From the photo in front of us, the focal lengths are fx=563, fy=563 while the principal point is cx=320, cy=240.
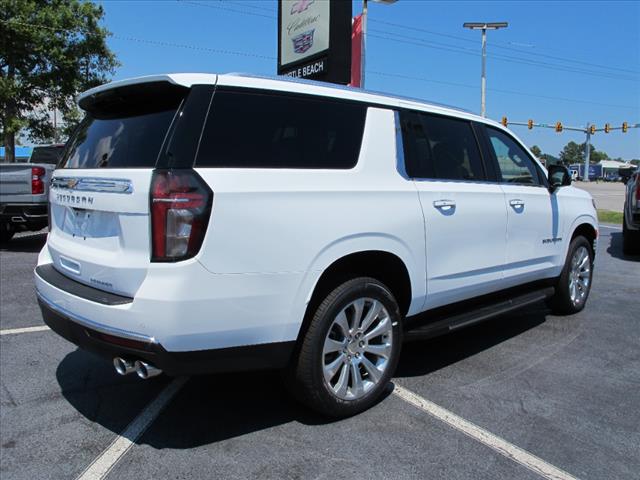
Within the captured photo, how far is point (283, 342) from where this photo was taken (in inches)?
117

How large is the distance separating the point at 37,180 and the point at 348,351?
818 centimetres

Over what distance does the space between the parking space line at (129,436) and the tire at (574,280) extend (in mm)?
3745

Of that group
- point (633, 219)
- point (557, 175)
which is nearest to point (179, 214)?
point (557, 175)

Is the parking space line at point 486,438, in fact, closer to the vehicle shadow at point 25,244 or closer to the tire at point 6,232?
the vehicle shadow at point 25,244

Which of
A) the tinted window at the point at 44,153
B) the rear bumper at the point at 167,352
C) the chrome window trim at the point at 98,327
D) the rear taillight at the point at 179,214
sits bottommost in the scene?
the rear bumper at the point at 167,352

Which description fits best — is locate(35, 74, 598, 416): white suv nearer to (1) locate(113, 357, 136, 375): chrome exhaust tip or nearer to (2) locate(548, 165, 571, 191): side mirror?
(1) locate(113, 357, 136, 375): chrome exhaust tip

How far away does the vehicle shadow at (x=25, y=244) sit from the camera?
10125 mm

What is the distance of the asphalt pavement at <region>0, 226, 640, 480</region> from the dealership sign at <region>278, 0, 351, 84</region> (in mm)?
7298

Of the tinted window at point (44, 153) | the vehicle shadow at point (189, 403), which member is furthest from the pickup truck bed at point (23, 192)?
the vehicle shadow at point (189, 403)

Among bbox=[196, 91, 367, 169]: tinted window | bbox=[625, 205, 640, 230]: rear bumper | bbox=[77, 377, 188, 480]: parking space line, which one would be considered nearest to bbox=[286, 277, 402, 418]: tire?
bbox=[196, 91, 367, 169]: tinted window

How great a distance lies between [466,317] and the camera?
13.5 feet

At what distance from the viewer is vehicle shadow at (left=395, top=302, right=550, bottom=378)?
4309 millimetres

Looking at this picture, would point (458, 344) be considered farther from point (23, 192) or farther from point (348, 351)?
point (23, 192)

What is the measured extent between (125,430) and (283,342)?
1.12 m
